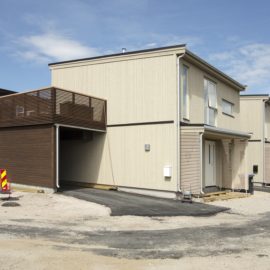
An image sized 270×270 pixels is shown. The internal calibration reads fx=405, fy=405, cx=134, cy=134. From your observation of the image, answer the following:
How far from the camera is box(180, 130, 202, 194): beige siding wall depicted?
628 inches

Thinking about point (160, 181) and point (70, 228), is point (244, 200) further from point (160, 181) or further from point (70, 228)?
point (70, 228)

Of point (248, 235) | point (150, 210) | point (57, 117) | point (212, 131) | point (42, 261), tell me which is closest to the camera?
point (42, 261)

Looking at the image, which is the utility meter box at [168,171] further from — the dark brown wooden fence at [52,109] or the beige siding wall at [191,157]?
the dark brown wooden fence at [52,109]

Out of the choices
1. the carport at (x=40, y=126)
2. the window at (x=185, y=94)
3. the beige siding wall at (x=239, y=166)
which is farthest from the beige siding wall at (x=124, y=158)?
the beige siding wall at (x=239, y=166)

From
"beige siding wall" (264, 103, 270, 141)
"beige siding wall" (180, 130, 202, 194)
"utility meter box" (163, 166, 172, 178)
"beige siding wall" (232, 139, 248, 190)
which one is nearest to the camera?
"utility meter box" (163, 166, 172, 178)

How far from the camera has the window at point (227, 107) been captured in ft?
70.9

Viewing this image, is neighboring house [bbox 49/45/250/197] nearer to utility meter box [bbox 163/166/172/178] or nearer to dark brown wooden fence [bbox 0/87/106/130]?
utility meter box [bbox 163/166/172/178]

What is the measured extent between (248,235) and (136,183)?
7.75m

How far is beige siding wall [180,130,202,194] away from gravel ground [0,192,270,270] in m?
2.69

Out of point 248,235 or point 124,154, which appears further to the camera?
point 124,154

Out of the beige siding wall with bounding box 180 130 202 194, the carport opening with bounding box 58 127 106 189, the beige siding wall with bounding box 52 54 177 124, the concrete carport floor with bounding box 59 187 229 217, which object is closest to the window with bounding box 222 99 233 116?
the beige siding wall with bounding box 180 130 202 194

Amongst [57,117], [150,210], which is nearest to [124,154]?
[57,117]

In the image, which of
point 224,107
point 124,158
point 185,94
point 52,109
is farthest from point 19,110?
point 224,107

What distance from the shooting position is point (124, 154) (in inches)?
681
